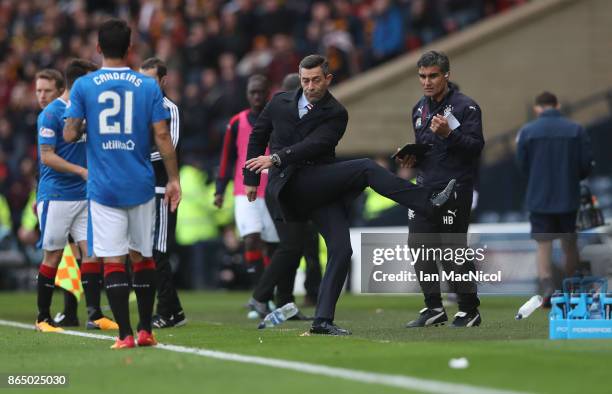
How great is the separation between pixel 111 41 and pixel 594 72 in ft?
53.2

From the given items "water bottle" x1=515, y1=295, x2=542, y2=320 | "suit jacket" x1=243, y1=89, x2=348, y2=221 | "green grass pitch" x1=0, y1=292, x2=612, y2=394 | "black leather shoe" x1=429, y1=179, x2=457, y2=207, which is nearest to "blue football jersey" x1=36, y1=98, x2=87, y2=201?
"green grass pitch" x1=0, y1=292, x2=612, y2=394

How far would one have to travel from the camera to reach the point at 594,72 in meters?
23.9

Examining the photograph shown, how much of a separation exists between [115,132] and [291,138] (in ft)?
5.57

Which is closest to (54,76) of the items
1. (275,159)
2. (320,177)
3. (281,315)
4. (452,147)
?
(281,315)

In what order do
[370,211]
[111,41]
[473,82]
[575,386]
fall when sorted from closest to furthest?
1. [575,386]
2. [111,41]
3. [370,211]
4. [473,82]

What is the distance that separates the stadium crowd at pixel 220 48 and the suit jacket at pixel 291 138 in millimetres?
11722

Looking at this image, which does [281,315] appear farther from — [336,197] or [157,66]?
[157,66]

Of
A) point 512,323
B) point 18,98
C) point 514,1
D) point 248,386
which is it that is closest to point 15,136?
point 18,98

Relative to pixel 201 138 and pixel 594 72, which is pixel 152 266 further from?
pixel 594 72

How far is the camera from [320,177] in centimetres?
1006

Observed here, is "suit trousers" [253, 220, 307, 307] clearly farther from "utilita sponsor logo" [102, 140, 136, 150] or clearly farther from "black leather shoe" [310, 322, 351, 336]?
"utilita sponsor logo" [102, 140, 136, 150]

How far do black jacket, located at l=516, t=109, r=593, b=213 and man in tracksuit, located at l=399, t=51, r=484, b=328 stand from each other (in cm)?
357

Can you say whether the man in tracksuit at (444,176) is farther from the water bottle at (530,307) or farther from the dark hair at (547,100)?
the dark hair at (547,100)

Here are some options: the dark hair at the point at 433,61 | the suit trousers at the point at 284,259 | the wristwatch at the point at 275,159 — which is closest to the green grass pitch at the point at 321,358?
the suit trousers at the point at 284,259
